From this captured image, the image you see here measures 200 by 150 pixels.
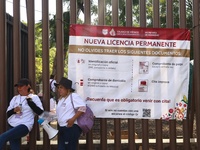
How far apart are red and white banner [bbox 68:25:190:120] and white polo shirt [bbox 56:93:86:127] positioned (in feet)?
1.45

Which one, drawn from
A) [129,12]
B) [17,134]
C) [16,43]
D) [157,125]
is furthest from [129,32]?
[17,134]

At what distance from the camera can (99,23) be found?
5.41 m

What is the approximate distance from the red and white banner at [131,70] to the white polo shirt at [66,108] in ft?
1.45

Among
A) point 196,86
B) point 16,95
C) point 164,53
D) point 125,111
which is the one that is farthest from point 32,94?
point 196,86

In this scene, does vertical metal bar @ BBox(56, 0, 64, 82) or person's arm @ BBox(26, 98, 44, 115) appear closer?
person's arm @ BBox(26, 98, 44, 115)

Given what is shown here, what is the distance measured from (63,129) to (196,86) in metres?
2.43

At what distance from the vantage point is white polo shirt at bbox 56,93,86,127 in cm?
475

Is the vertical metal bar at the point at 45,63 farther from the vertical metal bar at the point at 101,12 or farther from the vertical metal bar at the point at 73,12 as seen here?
the vertical metal bar at the point at 101,12

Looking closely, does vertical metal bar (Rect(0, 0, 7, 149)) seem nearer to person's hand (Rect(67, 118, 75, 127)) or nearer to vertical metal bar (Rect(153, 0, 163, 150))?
person's hand (Rect(67, 118, 75, 127))

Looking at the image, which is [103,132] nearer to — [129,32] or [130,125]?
[130,125]

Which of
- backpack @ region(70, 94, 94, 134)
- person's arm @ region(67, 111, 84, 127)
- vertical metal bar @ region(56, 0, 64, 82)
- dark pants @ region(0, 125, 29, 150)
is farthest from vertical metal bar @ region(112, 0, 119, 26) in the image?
dark pants @ region(0, 125, 29, 150)

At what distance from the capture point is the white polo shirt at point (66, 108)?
187 inches

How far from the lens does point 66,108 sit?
4.76 m

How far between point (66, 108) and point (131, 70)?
1329 mm
